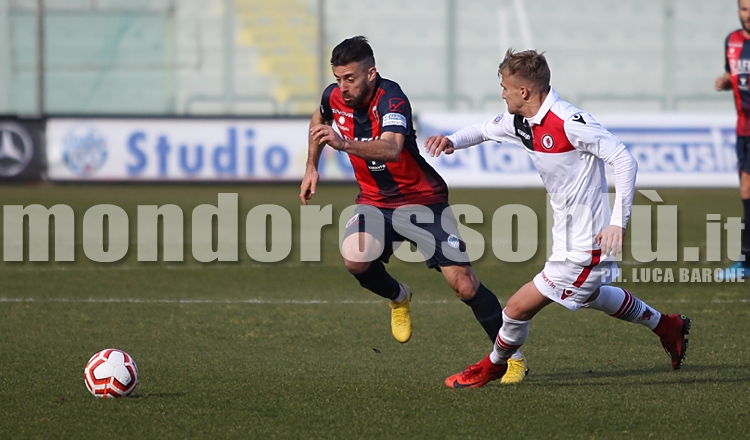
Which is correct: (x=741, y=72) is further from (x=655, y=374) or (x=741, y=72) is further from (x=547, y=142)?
(x=547, y=142)

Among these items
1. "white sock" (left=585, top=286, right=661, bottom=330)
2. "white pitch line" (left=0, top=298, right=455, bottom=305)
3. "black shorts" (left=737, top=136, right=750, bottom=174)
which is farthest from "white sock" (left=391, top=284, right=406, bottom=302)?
"black shorts" (left=737, top=136, right=750, bottom=174)

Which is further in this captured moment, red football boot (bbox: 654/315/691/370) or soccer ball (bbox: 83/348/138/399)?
red football boot (bbox: 654/315/691/370)

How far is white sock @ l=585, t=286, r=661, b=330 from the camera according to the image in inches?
224

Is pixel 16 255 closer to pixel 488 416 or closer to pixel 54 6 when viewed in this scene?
pixel 488 416

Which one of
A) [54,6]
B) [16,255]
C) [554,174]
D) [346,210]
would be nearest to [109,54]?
[54,6]

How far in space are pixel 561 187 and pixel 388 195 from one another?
129cm

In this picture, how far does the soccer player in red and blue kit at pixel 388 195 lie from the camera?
5.88 metres

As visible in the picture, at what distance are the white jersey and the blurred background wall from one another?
59.6 ft

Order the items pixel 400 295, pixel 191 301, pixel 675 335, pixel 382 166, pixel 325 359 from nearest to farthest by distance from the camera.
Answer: pixel 675 335 → pixel 325 359 → pixel 382 166 → pixel 400 295 → pixel 191 301

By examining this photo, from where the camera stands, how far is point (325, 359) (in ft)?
20.2

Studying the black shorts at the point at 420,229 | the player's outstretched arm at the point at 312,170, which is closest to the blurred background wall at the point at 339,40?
the player's outstretched arm at the point at 312,170

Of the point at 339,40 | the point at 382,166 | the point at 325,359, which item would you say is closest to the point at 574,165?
the point at 382,166

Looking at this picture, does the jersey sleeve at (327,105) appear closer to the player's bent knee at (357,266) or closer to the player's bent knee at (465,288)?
the player's bent knee at (357,266)

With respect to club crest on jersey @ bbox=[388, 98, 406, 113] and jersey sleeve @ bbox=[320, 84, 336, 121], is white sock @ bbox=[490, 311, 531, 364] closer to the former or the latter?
club crest on jersey @ bbox=[388, 98, 406, 113]
